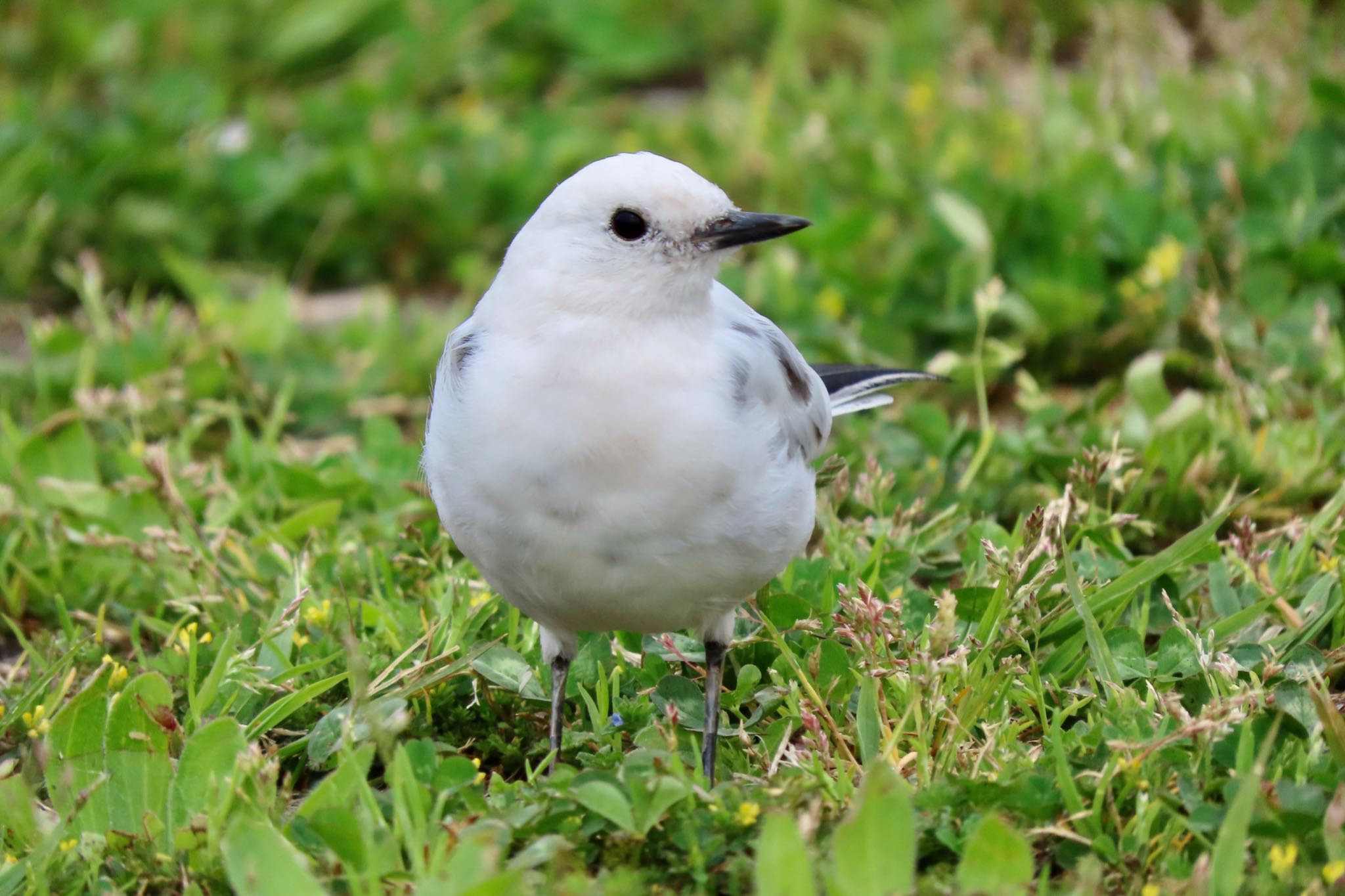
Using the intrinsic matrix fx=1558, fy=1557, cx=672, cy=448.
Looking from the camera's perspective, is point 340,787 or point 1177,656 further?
point 1177,656

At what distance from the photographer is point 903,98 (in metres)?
6.36

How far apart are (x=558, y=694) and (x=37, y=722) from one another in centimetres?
104

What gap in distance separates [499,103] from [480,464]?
473 centimetres

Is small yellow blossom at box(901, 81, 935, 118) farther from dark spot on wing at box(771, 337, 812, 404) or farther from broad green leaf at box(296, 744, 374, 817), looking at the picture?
broad green leaf at box(296, 744, 374, 817)

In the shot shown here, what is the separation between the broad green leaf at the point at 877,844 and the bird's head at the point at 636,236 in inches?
37.6

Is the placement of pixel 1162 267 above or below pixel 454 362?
below

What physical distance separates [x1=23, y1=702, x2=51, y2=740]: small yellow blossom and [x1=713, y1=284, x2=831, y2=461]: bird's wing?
56.8 inches

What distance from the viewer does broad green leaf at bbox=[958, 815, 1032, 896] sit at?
2.31 metres

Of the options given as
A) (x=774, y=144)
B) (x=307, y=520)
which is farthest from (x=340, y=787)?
(x=774, y=144)

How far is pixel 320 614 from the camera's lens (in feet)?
11.1

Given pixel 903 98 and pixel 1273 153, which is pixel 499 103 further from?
pixel 1273 153

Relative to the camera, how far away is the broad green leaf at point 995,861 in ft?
7.57

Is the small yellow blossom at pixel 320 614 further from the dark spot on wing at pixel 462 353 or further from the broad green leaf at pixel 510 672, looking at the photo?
the dark spot on wing at pixel 462 353

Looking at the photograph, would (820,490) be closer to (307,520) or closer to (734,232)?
(734,232)
